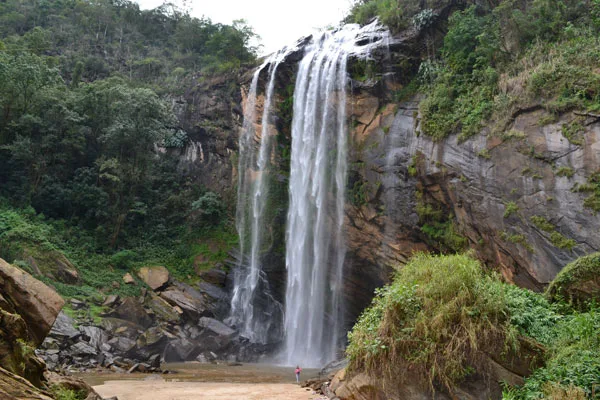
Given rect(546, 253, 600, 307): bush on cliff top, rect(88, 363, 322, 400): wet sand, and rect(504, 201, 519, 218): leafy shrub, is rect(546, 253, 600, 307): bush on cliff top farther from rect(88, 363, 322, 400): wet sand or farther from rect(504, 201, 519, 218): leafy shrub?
rect(504, 201, 519, 218): leafy shrub

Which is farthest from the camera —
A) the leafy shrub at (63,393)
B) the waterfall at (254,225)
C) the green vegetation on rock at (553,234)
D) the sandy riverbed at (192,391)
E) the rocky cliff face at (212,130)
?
the rocky cliff face at (212,130)

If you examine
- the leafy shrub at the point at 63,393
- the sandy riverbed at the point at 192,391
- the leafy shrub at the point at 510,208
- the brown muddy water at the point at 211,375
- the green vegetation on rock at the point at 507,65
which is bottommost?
the brown muddy water at the point at 211,375

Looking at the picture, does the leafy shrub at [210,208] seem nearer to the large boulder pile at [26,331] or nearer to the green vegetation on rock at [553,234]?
the green vegetation on rock at [553,234]

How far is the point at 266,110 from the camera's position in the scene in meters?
24.6

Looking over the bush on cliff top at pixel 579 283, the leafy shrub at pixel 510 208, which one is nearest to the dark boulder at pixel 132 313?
the leafy shrub at pixel 510 208

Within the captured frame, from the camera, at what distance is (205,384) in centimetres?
1211

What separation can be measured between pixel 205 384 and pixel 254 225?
12764 millimetres

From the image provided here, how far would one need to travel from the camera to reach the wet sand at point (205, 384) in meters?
9.56

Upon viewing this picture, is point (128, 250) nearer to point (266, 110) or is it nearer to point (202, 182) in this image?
point (202, 182)

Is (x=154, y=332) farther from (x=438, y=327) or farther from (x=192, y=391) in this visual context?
(x=438, y=327)

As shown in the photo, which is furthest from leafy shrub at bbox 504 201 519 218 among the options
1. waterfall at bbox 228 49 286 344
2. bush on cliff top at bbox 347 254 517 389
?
waterfall at bbox 228 49 286 344

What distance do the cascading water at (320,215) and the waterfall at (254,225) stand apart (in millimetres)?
2034

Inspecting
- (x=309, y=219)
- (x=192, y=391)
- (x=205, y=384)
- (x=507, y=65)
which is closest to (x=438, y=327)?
(x=192, y=391)

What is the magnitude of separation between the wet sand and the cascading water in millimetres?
3559
